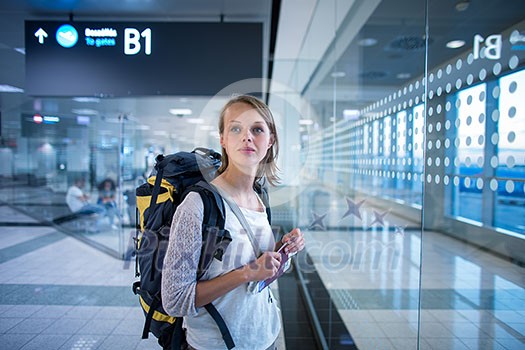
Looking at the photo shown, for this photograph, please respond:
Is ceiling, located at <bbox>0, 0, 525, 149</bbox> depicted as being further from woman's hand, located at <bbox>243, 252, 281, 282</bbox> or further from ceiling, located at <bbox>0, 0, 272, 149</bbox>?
woman's hand, located at <bbox>243, 252, 281, 282</bbox>

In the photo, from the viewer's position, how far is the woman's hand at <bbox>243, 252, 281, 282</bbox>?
3.49ft

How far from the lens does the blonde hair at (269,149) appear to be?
1201mm

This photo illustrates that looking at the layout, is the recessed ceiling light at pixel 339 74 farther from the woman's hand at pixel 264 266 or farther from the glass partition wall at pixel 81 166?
the glass partition wall at pixel 81 166

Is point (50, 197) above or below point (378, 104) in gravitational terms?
below

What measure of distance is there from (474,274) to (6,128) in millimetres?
4898

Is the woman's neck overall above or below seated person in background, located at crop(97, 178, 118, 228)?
above

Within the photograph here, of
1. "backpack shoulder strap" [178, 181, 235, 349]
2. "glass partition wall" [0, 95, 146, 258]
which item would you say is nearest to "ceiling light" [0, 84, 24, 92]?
"glass partition wall" [0, 95, 146, 258]

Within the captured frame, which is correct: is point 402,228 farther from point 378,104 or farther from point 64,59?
point 64,59

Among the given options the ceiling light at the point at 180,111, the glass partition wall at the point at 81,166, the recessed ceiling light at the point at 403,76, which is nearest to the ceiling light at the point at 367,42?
the recessed ceiling light at the point at 403,76

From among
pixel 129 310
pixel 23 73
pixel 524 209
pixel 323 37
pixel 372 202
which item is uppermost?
pixel 323 37

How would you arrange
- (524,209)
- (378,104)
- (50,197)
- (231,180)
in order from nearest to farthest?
1. (524,209)
2. (231,180)
3. (378,104)
4. (50,197)

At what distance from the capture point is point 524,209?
870 mm

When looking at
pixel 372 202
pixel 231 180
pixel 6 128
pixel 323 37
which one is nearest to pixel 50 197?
pixel 6 128

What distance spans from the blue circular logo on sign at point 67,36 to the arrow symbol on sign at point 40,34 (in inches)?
5.3
